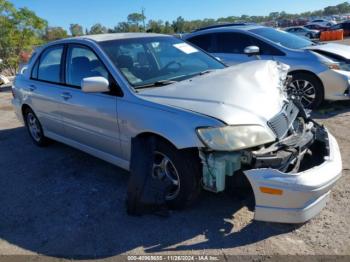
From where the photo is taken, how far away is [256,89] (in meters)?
3.43

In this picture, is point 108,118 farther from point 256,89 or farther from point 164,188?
point 256,89

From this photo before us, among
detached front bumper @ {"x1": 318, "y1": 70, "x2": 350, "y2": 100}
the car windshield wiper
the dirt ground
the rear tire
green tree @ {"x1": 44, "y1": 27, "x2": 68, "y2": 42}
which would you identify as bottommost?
the dirt ground

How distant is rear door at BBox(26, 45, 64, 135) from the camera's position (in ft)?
15.5

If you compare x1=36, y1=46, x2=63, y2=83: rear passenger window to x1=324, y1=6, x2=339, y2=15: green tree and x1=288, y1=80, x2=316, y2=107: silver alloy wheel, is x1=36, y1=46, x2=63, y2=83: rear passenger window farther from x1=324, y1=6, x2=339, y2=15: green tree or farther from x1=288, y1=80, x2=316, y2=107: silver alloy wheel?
x1=324, y1=6, x2=339, y2=15: green tree

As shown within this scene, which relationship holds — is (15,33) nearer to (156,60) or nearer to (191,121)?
(156,60)

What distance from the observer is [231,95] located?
3.23 m

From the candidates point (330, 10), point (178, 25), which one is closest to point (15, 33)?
point (178, 25)

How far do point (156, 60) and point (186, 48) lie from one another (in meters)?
0.60

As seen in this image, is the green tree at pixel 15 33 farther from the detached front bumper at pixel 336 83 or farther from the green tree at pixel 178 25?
the green tree at pixel 178 25

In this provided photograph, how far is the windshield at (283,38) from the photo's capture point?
6930 millimetres

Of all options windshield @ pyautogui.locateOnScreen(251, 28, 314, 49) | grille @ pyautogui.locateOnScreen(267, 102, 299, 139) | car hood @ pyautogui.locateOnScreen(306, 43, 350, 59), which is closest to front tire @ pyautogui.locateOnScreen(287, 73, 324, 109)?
car hood @ pyautogui.locateOnScreen(306, 43, 350, 59)

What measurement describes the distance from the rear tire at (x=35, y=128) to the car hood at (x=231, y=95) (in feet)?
9.10

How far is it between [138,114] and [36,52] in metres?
2.94

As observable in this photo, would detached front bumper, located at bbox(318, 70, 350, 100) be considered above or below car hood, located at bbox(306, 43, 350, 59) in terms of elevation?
below
